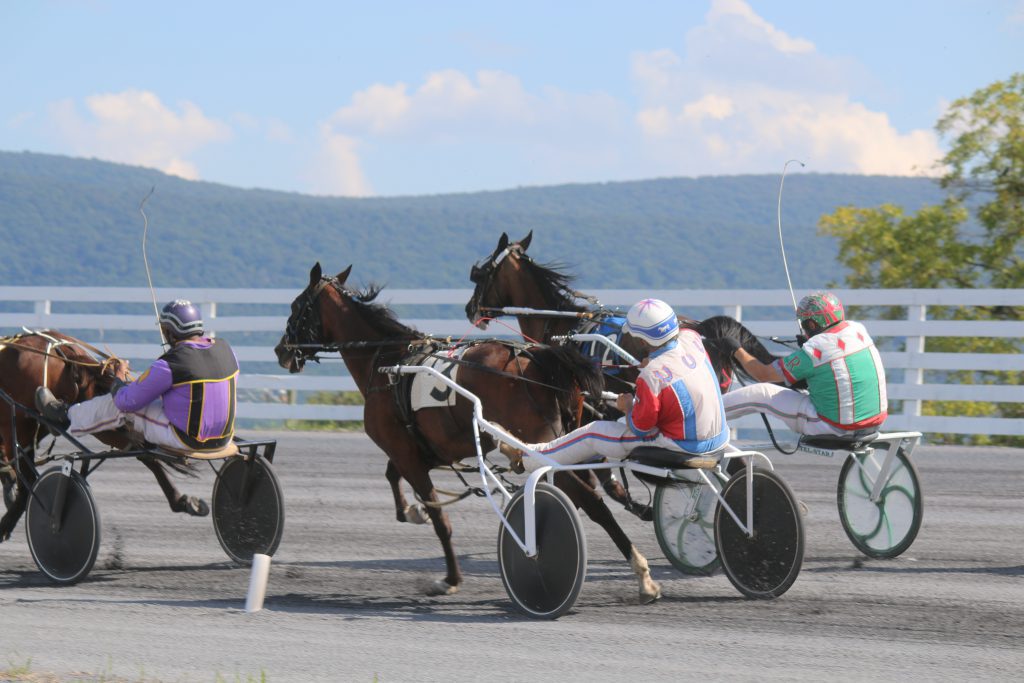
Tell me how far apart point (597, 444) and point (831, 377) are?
1.76 metres

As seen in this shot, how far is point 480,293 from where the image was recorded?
10.3m

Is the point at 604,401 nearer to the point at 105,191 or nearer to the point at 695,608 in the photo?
the point at 695,608

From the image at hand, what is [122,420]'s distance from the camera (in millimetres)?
7949

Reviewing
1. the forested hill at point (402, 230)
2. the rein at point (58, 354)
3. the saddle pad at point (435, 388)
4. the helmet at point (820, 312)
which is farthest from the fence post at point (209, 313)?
the forested hill at point (402, 230)

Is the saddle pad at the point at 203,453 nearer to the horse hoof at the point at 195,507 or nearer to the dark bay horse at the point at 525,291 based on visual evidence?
the horse hoof at the point at 195,507

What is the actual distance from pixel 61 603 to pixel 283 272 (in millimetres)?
125375

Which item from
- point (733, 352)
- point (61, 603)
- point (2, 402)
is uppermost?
point (733, 352)

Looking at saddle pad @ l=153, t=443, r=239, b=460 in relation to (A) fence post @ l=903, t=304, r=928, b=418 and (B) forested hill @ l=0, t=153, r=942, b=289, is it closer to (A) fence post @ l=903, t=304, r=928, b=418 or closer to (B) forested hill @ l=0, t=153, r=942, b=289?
(A) fence post @ l=903, t=304, r=928, b=418

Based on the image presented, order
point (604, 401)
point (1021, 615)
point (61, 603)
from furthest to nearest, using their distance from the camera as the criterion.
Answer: point (604, 401)
point (61, 603)
point (1021, 615)

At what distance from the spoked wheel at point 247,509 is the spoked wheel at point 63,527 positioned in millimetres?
836

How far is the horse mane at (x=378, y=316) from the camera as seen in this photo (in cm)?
841

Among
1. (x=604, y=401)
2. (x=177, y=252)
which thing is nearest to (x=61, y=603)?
(x=604, y=401)

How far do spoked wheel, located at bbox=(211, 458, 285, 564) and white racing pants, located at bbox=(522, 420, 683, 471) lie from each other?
1.90 meters

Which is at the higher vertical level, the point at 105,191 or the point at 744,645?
the point at 105,191
